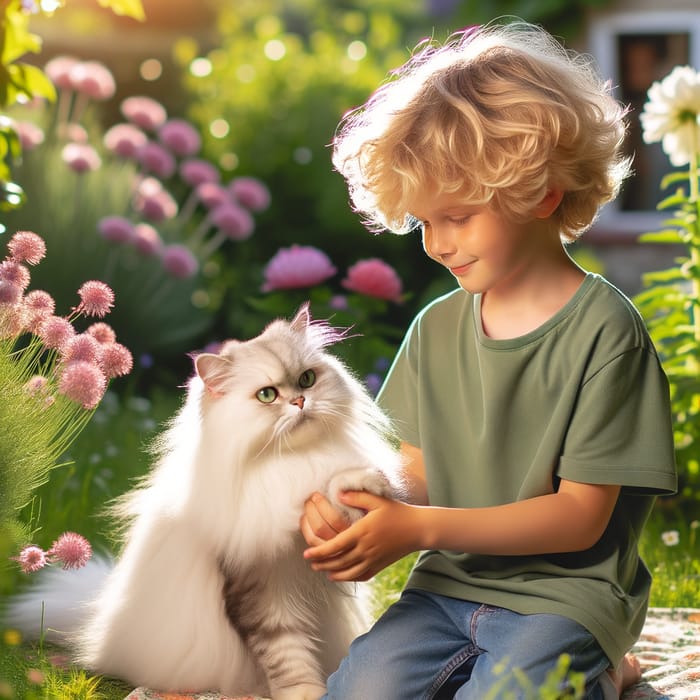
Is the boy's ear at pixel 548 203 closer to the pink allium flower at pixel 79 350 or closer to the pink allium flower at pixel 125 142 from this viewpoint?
the pink allium flower at pixel 79 350

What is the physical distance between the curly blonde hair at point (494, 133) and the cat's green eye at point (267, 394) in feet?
1.34

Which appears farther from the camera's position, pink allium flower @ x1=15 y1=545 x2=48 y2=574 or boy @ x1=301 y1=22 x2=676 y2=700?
pink allium flower @ x1=15 y1=545 x2=48 y2=574

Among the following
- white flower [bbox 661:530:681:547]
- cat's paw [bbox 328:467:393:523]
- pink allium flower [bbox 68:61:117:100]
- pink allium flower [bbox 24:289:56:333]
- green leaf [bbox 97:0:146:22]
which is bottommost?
white flower [bbox 661:530:681:547]

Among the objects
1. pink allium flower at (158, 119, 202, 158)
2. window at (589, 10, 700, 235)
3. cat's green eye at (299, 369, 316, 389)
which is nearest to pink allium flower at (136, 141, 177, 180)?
pink allium flower at (158, 119, 202, 158)

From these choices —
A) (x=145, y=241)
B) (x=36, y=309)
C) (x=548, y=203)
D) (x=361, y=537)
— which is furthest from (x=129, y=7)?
(x=145, y=241)

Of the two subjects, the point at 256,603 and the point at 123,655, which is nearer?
the point at 256,603

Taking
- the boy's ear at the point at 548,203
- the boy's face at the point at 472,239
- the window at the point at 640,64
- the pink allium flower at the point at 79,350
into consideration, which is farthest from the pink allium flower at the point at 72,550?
the window at the point at 640,64

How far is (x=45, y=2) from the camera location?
1780mm

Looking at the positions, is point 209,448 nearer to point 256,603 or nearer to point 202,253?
point 256,603

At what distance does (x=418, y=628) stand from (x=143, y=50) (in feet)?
18.3

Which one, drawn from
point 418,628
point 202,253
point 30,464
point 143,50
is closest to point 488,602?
point 418,628

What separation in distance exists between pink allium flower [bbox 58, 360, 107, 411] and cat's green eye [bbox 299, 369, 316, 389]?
0.36 metres

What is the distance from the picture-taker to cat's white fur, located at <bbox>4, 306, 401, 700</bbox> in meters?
1.78

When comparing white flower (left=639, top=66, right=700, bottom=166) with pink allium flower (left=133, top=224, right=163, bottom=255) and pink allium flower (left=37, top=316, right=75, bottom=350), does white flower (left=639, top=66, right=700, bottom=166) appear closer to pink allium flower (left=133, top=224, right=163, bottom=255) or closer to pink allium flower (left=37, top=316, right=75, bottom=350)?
pink allium flower (left=133, top=224, right=163, bottom=255)
